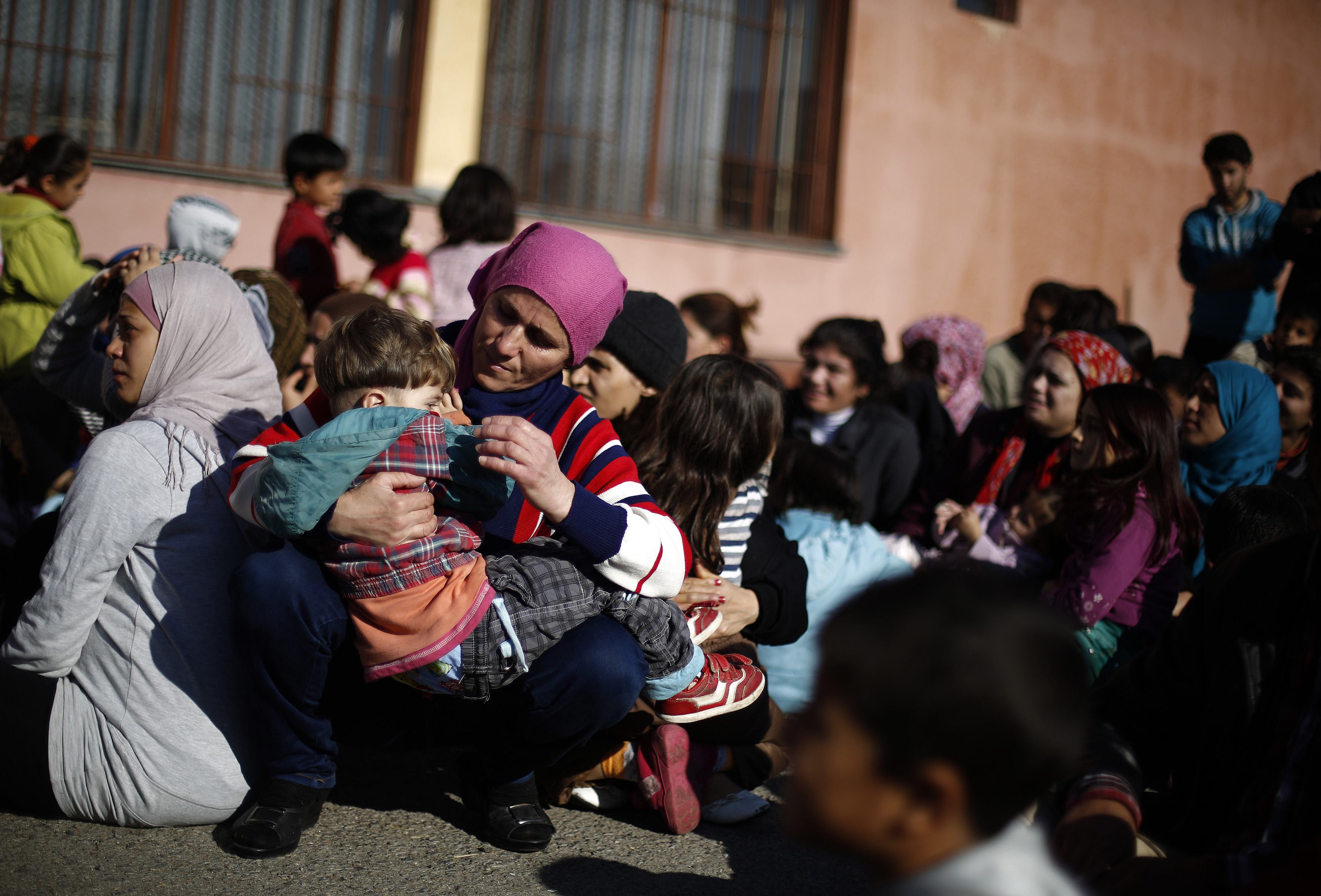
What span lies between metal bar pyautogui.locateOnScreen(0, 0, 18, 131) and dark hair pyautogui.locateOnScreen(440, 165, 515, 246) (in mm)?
3924

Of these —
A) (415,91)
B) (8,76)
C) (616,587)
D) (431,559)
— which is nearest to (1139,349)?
(616,587)

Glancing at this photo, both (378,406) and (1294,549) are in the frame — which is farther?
(378,406)

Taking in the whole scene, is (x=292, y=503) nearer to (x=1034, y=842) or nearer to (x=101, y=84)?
(x=1034, y=842)

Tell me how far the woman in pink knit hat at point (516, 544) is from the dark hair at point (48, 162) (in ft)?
10.7

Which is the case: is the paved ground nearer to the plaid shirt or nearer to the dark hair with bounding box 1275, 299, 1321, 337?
the plaid shirt

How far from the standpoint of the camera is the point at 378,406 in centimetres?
238

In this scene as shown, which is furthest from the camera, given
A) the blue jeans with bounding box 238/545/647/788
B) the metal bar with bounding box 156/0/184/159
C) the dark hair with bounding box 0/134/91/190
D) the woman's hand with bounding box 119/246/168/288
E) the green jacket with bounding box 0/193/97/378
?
the metal bar with bounding box 156/0/184/159

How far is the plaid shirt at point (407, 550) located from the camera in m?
2.28

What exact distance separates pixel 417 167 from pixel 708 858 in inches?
256

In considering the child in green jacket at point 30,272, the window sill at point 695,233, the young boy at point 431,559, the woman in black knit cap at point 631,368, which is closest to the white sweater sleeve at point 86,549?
the young boy at point 431,559

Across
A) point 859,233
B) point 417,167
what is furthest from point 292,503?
point 859,233

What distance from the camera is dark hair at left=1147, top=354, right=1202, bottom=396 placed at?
5.14 metres

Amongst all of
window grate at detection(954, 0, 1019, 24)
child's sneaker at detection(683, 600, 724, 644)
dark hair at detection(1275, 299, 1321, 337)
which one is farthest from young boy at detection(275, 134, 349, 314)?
window grate at detection(954, 0, 1019, 24)

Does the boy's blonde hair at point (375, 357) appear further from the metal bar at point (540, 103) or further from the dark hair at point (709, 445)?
the metal bar at point (540, 103)
